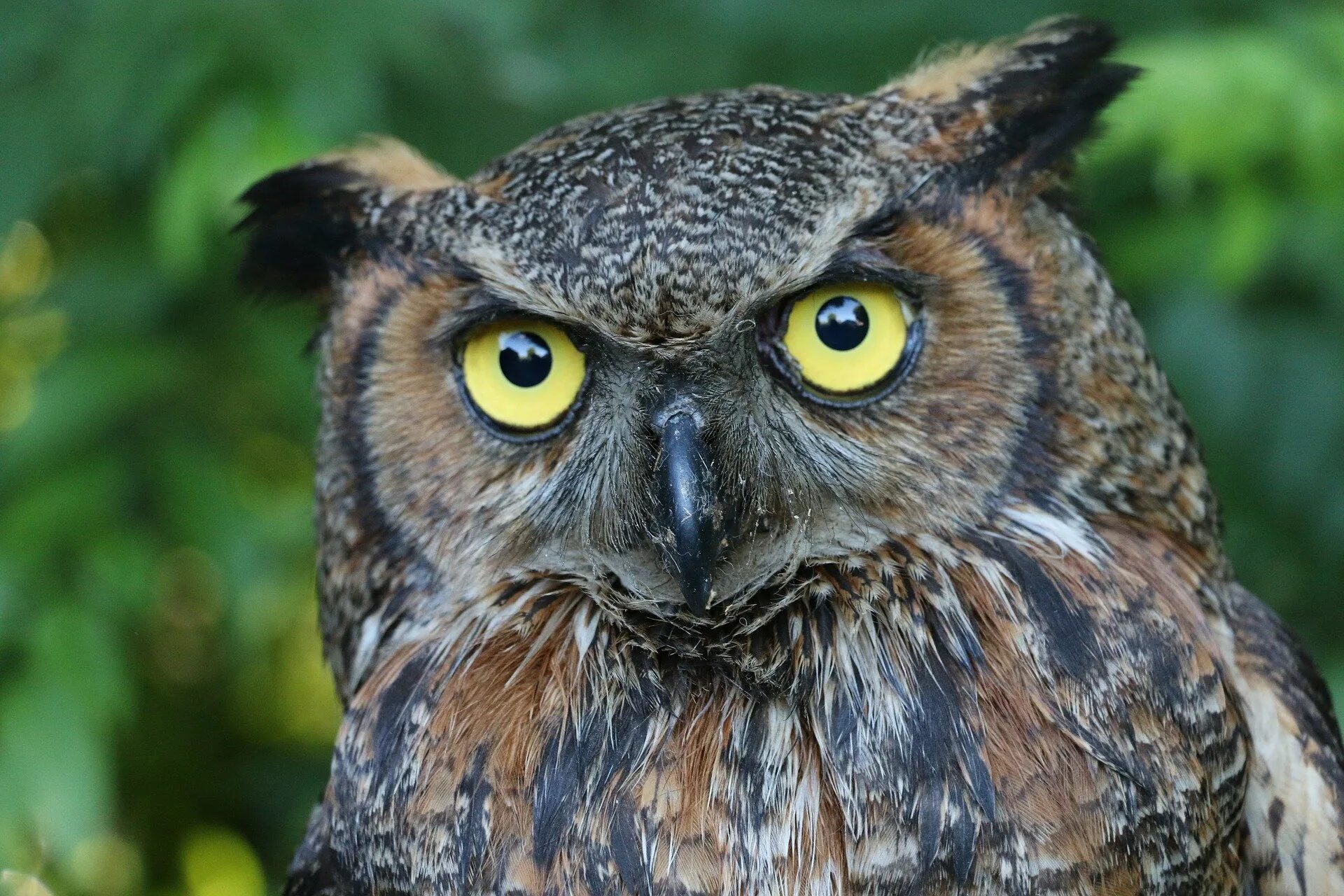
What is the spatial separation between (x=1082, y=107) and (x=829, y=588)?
757 millimetres


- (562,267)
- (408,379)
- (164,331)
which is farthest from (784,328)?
(164,331)

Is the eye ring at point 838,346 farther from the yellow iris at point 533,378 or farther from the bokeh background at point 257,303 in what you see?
the bokeh background at point 257,303

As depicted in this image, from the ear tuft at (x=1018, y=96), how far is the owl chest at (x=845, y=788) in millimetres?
635

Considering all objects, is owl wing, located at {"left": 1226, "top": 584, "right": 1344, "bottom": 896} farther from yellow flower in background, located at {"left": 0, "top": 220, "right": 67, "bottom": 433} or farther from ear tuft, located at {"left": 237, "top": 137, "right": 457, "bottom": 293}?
yellow flower in background, located at {"left": 0, "top": 220, "right": 67, "bottom": 433}

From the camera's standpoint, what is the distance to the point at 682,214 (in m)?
1.50

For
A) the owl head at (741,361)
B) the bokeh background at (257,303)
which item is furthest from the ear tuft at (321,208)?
the bokeh background at (257,303)

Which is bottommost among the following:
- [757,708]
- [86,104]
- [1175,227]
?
[757,708]

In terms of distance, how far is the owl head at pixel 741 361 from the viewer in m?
1.50

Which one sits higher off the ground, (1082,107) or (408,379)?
(1082,107)

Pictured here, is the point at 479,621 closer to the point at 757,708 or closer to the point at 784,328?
the point at 757,708

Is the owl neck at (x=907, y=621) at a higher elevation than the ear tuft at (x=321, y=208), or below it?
below

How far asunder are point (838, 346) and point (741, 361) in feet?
0.39

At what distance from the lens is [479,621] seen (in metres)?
1.68

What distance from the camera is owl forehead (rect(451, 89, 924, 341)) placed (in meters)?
1.47
